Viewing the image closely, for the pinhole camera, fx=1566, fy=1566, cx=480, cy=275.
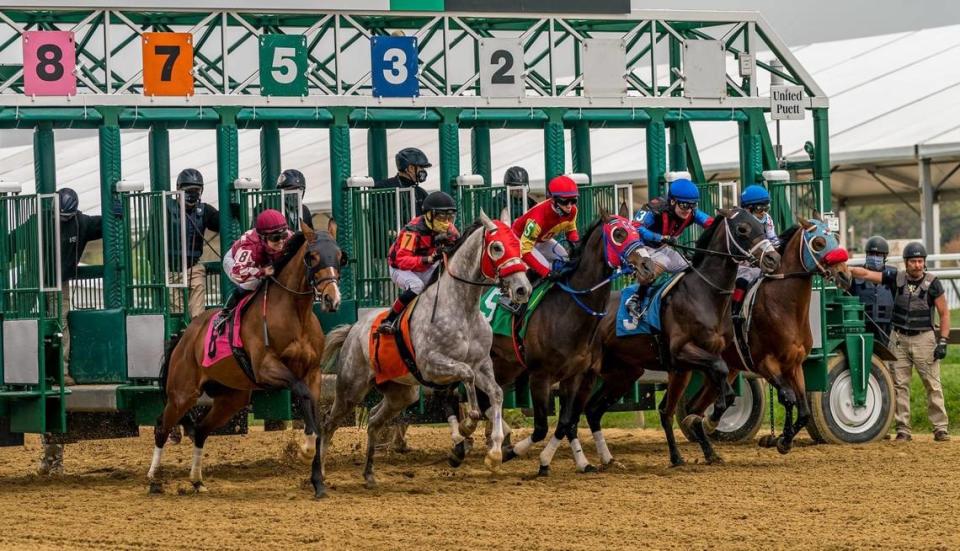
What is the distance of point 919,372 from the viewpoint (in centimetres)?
1313

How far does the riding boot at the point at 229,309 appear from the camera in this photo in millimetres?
9727

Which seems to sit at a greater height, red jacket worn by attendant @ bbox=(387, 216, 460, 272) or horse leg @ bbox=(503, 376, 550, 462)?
red jacket worn by attendant @ bbox=(387, 216, 460, 272)

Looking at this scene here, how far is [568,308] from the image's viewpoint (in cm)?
1021

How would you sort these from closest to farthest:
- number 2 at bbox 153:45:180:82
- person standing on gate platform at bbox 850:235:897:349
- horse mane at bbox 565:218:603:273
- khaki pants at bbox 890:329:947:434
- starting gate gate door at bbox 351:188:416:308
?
1. horse mane at bbox 565:218:603:273
2. starting gate gate door at bbox 351:188:416:308
3. number 2 at bbox 153:45:180:82
4. khaki pants at bbox 890:329:947:434
5. person standing on gate platform at bbox 850:235:897:349

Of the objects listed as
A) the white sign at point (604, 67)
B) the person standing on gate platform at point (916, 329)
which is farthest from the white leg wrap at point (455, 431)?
the person standing on gate platform at point (916, 329)

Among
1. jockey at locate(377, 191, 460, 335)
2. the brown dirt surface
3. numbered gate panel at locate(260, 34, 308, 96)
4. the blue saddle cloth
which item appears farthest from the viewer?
numbered gate panel at locate(260, 34, 308, 96)

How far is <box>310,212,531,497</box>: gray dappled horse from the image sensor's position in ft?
30.1

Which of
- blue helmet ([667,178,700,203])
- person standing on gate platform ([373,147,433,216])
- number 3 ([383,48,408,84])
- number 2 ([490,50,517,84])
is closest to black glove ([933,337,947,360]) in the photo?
blue helmet ([667,178,700,203])

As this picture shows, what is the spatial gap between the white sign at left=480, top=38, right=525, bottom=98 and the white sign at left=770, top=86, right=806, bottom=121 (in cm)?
221

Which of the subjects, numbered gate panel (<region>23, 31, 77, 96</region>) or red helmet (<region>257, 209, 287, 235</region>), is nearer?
red helmet (<region>257, 209, 287, 235</region>)

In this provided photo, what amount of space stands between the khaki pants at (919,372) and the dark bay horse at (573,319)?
3831 millimetres

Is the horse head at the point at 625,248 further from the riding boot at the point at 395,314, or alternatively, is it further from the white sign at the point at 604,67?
the white sign at the point at 604,67

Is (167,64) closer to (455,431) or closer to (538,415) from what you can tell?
(455,431)

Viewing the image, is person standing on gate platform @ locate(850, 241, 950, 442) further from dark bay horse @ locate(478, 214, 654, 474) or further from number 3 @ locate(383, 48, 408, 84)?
number 3 @ locate(383, 48, 408, 84)
